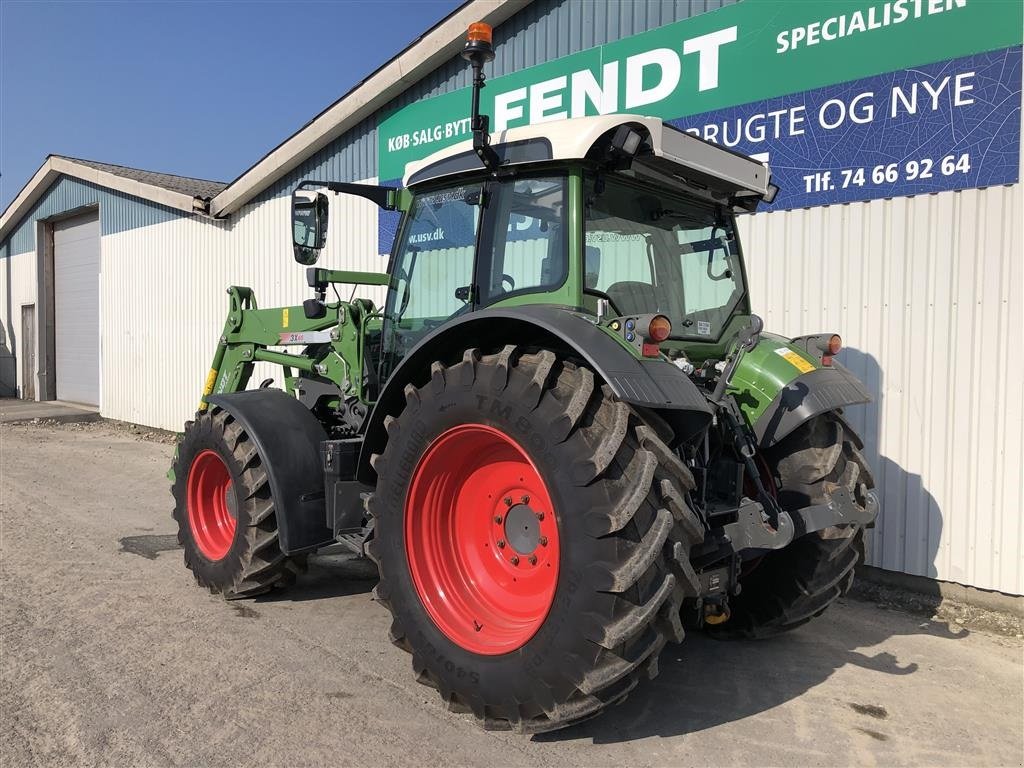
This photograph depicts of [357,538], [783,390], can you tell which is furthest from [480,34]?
[357,538]

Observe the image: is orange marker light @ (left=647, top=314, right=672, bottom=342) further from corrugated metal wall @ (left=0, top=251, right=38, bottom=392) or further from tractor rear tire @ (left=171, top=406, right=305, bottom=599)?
corrugated metal wall @ (left=0, top=251, right=38, bottom=392)

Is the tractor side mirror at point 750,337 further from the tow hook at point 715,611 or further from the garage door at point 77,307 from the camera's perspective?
the garage door at point 77,307

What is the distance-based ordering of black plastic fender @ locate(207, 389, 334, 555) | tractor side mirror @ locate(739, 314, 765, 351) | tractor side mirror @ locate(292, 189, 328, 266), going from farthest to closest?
tractor side mirror @ locate(292, 189, 328, 266)
black plastic fender @ locate(207, 389, 334, 555)
tractor side mirror @ locate(739, 314, 765, 351)

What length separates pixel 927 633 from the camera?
472 centimetres

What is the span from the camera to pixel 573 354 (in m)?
3.23

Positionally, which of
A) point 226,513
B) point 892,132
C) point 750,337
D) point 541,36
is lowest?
point 226,513

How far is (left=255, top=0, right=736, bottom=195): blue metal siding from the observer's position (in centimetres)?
655

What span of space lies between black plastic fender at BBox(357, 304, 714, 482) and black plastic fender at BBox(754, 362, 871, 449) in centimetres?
63

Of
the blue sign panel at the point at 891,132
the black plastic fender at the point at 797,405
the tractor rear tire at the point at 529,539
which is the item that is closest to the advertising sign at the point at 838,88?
the blue sign panel at the point at 891,132

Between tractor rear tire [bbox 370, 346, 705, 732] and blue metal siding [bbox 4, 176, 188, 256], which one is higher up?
blue metal siding [bbox 4, 176, 188, 256]

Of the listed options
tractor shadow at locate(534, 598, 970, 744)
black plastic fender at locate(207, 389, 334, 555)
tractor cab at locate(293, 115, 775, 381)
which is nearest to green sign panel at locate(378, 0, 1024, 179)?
tractor cab at locate(293, 115, 775, 381)

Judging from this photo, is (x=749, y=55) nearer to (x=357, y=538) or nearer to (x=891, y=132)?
(x=891, y=132)

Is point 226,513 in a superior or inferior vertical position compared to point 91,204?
inferior

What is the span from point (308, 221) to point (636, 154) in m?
2.08
